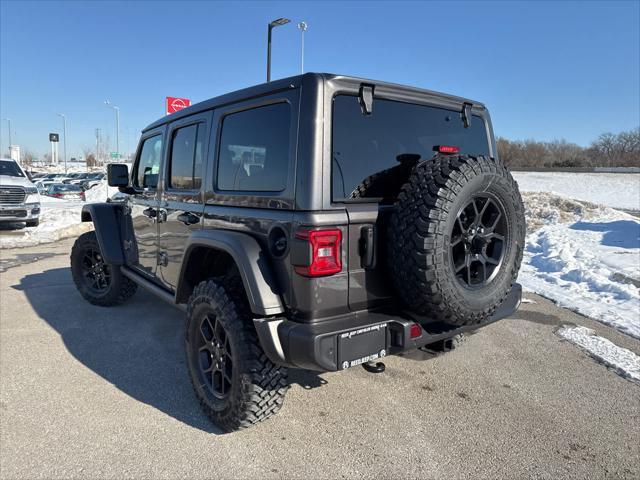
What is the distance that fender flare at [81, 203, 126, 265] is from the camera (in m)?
4.74

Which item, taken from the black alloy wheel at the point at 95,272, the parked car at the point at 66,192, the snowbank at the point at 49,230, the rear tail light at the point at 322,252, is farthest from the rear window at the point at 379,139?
the parked car at the point at 66,192

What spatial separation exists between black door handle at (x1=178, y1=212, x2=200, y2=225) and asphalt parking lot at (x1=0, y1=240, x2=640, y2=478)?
1240 mm

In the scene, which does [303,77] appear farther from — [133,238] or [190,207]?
[133,238]

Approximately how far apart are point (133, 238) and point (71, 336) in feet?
3.67

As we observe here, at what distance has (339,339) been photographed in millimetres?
2289

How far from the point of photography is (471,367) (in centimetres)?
374

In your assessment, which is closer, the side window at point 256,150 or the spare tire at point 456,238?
the spare tire at point 456,238

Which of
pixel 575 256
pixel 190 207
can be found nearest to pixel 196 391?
pixel 190 207

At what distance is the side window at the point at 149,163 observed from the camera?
4109 millimetres

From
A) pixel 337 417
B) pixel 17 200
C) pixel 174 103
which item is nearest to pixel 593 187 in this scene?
pixel 174 103

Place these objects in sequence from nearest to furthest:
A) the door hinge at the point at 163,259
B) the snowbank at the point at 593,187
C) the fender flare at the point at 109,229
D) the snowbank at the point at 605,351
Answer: the snowbank at the point at 605,351, the door hinge at the point at 163,259, the fender flare at the point at 109,229, the snowbank at the point at 593,187

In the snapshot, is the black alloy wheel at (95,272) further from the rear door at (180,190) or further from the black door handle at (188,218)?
the black door handle at (188,218)

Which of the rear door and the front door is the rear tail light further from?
the front door

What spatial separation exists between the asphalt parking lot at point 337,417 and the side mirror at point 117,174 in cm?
151
